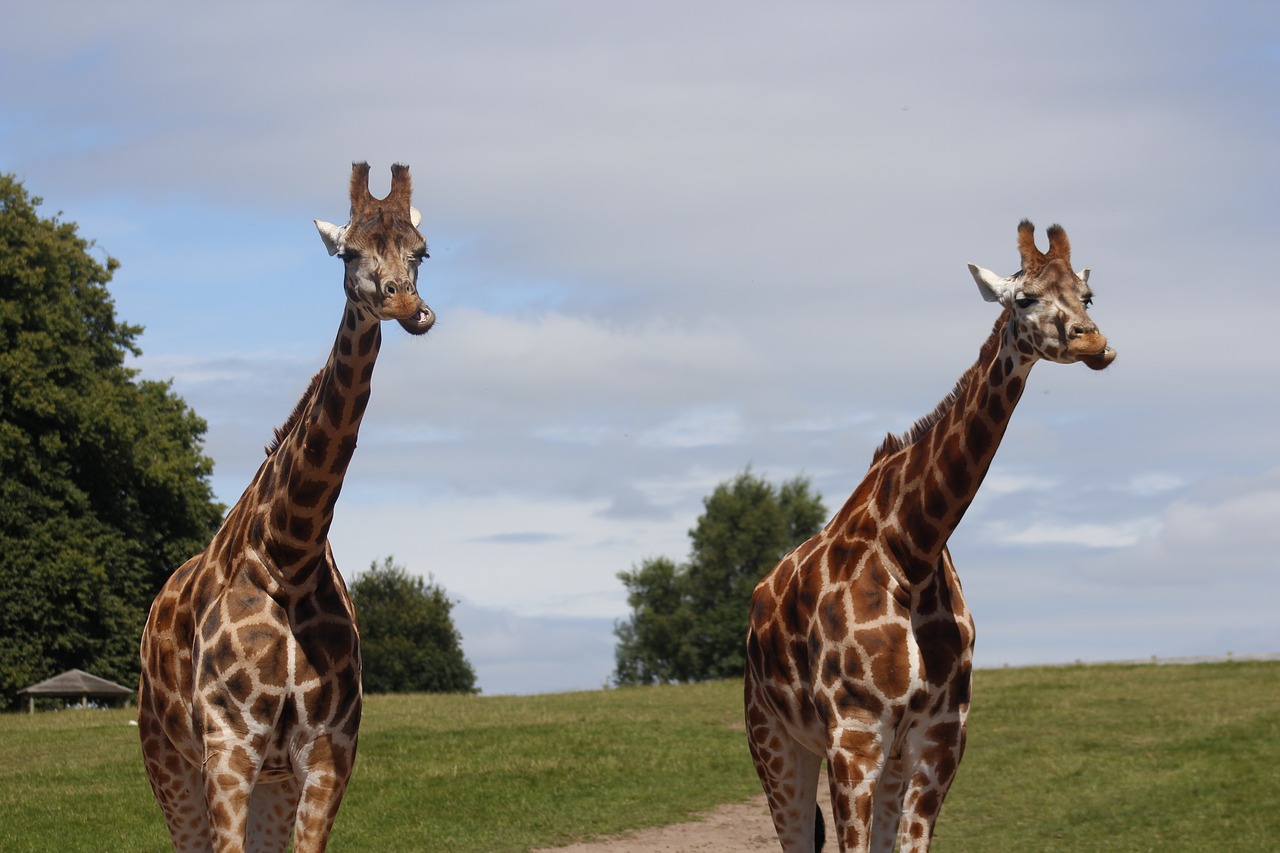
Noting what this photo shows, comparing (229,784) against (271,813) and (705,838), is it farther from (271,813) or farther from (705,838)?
(705,838)

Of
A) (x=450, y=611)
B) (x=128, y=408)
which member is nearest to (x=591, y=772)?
(x=128, y=408)

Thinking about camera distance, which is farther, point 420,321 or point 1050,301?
point 1050,301

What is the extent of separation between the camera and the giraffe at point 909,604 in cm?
869

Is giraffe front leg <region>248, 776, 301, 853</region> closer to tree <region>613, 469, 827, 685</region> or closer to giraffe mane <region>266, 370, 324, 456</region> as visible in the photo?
giraffe mane <region>266, 370, 324, 456</region>

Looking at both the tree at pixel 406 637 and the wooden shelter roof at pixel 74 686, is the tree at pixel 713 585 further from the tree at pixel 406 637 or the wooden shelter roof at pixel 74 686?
the wooden shelter roof at pixel 74 686

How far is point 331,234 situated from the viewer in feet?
27.5

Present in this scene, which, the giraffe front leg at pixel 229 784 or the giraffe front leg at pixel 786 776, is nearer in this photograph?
the giraffe front leg at pixel 229 784

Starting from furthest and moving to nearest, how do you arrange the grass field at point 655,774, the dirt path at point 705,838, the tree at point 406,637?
1. the tree at point 406,637
2. the grass field at point 655,774
3. the dirt path at point 705,838

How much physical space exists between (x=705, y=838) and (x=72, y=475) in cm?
2323

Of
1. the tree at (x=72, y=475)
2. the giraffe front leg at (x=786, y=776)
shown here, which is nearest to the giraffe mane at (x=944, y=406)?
the giraffe front leg at (x=786, y=776)

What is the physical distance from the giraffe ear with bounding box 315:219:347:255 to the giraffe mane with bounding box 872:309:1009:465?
398cm

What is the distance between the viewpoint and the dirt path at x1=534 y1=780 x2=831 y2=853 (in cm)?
1753

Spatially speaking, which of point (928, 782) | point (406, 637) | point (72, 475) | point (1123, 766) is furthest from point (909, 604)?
point (406, 637)

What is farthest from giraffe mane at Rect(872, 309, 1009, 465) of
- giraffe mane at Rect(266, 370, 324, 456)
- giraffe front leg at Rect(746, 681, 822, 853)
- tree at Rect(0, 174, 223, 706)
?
tree at Rect(0, 174, 223, 706)
